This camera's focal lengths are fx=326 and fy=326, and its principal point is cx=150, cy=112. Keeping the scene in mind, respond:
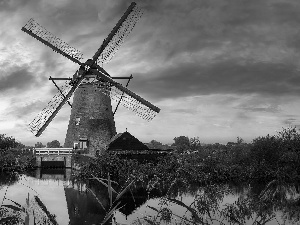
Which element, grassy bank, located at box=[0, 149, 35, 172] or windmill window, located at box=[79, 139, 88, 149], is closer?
windmill window, located at box=[79, 139, 88, 149]

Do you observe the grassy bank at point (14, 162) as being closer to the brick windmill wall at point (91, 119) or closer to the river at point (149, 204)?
the brick windmill wall at point (91, 119)

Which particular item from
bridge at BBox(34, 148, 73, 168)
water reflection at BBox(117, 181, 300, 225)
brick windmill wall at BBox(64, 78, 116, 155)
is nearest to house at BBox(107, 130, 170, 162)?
brick windmill wall at BBox(64, 78, 116, 155)

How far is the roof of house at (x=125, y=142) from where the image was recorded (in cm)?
3594

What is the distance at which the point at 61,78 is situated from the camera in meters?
35.2

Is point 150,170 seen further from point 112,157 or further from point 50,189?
point 50,189

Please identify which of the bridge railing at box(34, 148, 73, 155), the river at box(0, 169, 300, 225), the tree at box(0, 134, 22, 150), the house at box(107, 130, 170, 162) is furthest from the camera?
the tree at box(0, 134, 22, 150)

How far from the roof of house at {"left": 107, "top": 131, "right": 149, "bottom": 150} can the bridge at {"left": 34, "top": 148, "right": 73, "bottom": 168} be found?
21.2 feet

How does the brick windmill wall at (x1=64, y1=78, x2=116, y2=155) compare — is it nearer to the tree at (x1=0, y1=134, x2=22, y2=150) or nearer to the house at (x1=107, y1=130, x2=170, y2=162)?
the house at (x1=107, y1=130, x2=170, y2=162)

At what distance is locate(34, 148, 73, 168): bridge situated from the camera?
40375mm

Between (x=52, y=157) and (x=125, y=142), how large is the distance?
11.0m

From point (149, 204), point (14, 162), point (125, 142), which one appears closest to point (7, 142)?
point (14, 162)

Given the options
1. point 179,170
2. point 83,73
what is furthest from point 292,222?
point 83,73

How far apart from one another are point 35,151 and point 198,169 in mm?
23499

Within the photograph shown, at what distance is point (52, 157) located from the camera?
41.5 meters
